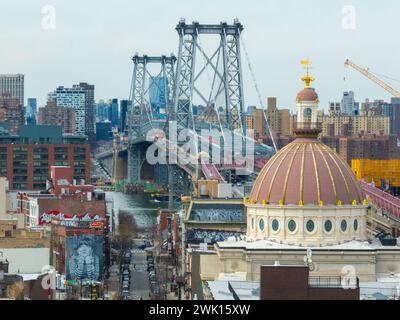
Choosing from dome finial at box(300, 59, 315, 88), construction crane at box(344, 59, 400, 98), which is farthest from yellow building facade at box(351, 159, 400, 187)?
dome finial at box(300, 59, 315, 88)

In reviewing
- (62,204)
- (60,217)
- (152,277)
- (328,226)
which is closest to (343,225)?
(328,226)

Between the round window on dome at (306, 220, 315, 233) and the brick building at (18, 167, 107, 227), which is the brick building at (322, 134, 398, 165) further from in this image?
the round window on dome at (306, 220, 315, 233)

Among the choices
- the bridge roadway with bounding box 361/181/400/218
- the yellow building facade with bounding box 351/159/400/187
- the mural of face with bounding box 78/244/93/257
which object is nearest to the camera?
the mural of face with bounding box 78/244/93/257

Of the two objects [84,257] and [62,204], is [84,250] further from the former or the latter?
[62,204]

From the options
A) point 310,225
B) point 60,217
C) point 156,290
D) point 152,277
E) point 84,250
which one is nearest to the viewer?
point 310,225
